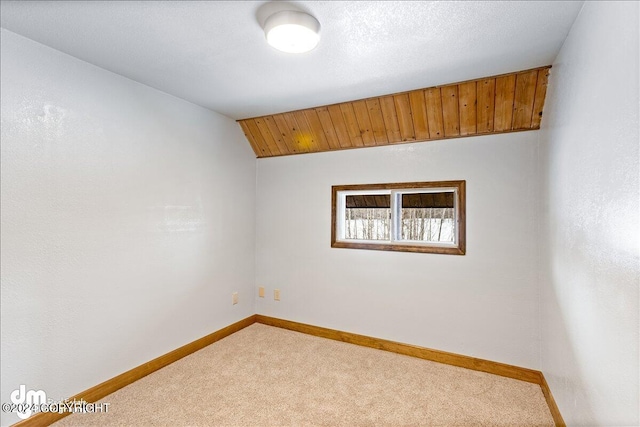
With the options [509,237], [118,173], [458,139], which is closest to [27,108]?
[118,173]

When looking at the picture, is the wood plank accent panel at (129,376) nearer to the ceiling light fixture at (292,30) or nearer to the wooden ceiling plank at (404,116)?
the ceiling light fixture at (292,30)

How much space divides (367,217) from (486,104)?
1.56m

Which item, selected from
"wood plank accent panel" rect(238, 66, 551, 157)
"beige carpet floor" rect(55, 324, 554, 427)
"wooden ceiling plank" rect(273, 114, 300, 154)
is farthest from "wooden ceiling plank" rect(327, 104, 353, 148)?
"beige carpet floor" rect(55, 324, 554, 427)

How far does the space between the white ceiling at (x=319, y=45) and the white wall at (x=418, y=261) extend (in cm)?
70

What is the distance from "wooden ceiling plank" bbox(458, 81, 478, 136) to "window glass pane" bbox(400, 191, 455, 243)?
74cm

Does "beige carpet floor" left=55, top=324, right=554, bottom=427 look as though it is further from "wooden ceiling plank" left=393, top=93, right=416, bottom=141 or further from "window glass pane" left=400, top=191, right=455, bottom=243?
"wooden ceiling plank" left=393, top=93, right=416, bottom=141

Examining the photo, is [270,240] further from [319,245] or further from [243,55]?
[243,55]

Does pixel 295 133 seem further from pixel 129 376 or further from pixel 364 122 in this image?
pixel 129 376

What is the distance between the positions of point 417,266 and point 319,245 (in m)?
1.01

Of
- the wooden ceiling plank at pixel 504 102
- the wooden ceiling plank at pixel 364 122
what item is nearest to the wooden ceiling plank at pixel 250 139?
the wooden ceiling plank at pixel 364 122

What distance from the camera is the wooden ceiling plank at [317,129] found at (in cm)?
286

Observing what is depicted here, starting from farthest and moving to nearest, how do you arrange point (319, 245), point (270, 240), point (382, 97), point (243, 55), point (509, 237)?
1. point (270, 240)
2. point (319, 245)
3. point (382, 97)
4. point (509, 237)
5. point (243, 55)

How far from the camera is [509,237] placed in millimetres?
2363

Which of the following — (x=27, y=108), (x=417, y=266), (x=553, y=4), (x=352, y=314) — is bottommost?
(x=352, y=314)
